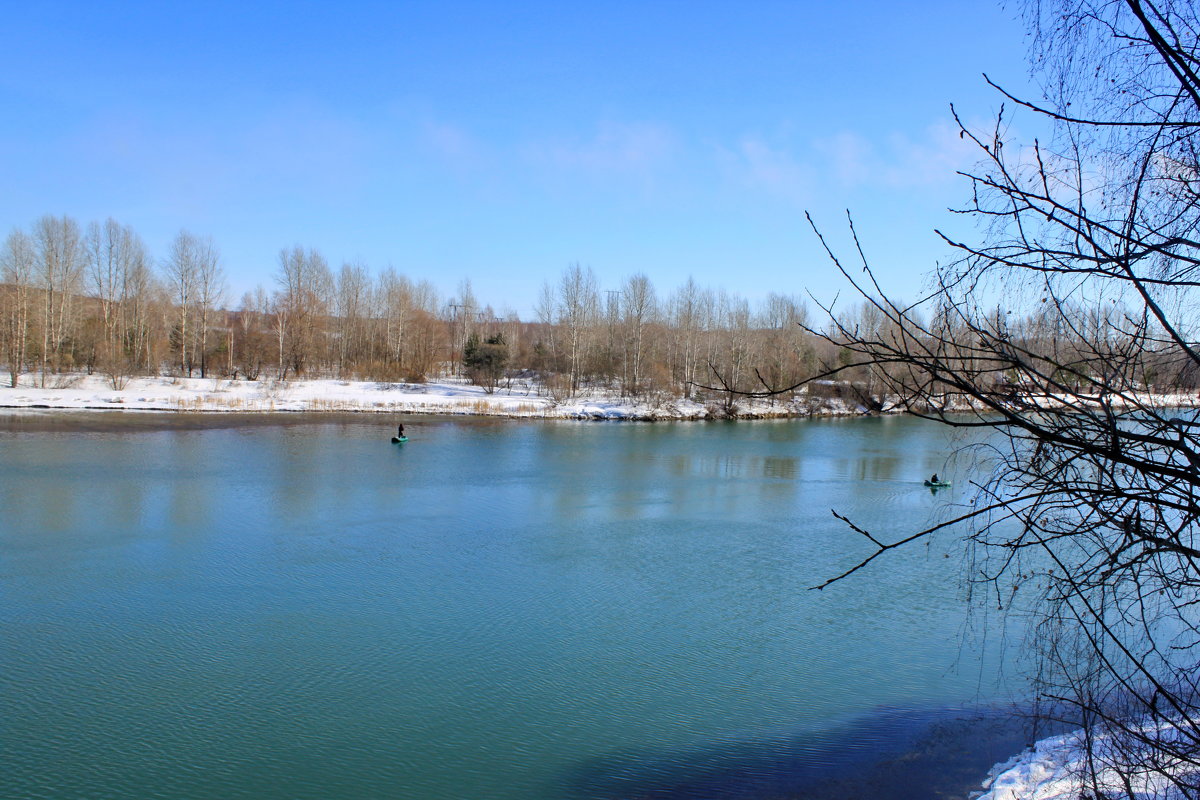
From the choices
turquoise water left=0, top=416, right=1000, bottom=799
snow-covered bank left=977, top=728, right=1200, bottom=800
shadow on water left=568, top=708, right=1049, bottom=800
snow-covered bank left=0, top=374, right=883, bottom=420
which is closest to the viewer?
snow-covered bank left=977, top=728, right=1200, bottom=800

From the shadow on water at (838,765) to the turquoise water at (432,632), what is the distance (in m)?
0.07

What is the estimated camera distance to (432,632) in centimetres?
895

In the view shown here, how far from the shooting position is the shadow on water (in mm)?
5980

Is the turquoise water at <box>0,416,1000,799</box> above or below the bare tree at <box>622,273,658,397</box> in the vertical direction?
below

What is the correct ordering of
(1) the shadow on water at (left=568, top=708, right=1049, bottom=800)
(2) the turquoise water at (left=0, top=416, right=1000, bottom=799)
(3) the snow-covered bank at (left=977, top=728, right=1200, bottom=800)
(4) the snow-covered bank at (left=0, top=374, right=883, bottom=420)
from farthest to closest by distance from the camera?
(4) the snow-covered bank at (left=0, top=374, right=883, bottom=420) < (2) the turquoise water at (left=0, top=416, right=1000, bottom=799) < (1) the shadow on water at (left=568, top=708, right=1049, bottom=800) < (3) the snow-covered bank at (left=977, top=728, right=1200, bottom=800)

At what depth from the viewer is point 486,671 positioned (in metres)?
8.01

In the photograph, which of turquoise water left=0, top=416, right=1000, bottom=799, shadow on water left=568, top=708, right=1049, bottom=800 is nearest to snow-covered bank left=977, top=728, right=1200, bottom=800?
shadow on water left=568, top=708, right=1049, bottom=800

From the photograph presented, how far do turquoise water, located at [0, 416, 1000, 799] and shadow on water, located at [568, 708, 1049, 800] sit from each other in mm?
68

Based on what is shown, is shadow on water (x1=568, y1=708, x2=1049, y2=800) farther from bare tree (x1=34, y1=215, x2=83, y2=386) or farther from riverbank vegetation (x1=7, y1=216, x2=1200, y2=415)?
bare tree (x1=34, y1=215, x2=83, y2=386)

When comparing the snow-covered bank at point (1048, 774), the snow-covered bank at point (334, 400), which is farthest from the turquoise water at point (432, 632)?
the snow-covered bank at point (334, 400)

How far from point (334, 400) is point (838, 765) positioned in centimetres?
3573

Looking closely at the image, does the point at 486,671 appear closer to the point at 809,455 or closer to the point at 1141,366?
the point at 1141,366

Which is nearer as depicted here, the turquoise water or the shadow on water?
the shadow on water

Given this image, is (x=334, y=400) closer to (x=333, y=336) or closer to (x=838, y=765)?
(x=333, y=336)
